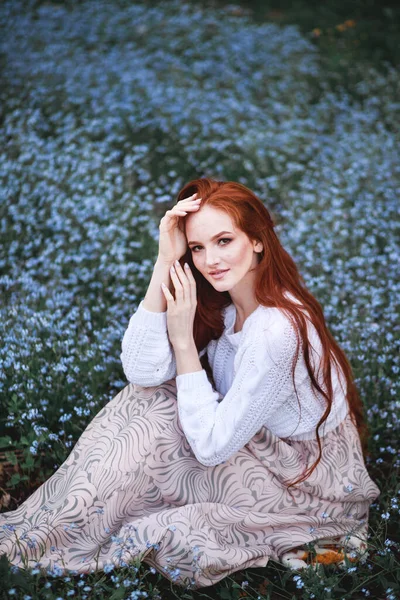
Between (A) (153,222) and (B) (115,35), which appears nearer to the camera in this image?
(A) (153,222)

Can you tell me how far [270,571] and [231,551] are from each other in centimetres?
34

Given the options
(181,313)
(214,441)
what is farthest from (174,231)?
(214,441)

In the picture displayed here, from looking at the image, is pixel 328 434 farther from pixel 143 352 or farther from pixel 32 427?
pixel 32 427

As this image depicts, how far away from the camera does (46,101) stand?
260 inches

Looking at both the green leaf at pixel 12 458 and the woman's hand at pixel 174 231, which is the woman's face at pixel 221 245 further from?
the green leaf at pixel 12 458

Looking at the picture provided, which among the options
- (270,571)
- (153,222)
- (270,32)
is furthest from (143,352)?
(270,32)

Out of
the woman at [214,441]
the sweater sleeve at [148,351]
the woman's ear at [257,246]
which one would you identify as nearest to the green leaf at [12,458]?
the woman at [214,441]

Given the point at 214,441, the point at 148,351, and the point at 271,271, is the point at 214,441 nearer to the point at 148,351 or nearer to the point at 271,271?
the point at 148,351

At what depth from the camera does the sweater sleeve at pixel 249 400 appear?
236cm

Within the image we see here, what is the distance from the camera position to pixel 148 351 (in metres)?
2.61

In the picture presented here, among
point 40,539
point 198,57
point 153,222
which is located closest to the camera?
point 40,539

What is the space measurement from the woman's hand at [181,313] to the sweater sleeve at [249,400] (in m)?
0.28

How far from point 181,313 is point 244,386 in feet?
1.35

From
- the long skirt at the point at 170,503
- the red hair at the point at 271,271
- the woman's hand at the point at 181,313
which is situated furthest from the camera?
the woman's hand at the point at 181,313
